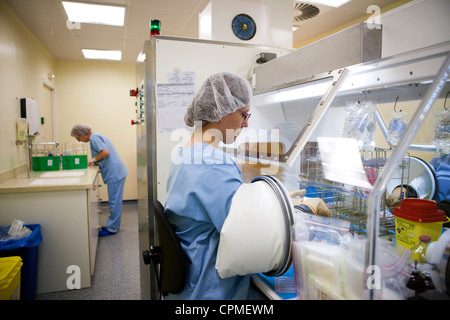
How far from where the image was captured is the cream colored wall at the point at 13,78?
2.68 meters

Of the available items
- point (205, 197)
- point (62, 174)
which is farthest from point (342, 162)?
point (62, 174)

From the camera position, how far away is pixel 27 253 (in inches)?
83.9

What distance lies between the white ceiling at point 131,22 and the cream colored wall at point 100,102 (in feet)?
2.03

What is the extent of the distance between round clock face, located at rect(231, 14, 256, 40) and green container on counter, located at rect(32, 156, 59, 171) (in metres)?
2.62

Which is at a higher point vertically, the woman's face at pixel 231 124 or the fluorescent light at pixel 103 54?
the fluorescent light at pixel 103 54

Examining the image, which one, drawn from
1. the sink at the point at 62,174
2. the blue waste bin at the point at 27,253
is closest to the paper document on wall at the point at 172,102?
the blue waste bin at the point at 27,253

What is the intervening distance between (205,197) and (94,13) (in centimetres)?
306

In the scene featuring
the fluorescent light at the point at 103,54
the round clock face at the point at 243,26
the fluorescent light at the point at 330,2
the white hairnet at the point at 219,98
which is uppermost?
the fluorescent light at the point at 330,2

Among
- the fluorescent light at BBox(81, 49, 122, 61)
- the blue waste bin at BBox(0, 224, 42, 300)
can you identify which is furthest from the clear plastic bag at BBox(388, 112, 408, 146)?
the fluorescent light at BBox(81, 49, 122, 61)

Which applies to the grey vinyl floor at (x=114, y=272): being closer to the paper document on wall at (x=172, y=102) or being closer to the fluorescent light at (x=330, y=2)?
the paper document on wall at (x=172, y=102)

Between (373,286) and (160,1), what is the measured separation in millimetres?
3082

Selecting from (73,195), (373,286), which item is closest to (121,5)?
(73,195)

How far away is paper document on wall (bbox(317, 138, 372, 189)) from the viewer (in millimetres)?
→ 779
